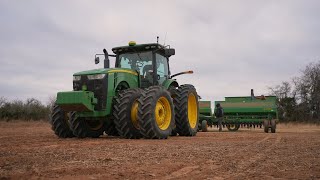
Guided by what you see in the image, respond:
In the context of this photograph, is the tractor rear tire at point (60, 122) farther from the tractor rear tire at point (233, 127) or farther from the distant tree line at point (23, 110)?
the distant tree line at point (23, 110)

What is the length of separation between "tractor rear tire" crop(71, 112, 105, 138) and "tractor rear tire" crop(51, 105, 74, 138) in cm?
34

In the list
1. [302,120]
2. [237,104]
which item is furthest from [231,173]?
[302,120]

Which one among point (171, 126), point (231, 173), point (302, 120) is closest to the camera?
point (231, 173)

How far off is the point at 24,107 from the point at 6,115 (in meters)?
2.06

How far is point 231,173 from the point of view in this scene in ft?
15.9

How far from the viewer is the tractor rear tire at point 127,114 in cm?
962

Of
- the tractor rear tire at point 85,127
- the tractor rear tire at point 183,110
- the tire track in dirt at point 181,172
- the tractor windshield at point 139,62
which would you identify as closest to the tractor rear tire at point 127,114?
the tractor rear tire at point 85,127

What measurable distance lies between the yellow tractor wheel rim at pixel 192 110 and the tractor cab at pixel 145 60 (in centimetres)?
149

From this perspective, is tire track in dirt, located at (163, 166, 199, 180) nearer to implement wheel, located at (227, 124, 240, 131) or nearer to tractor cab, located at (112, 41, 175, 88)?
tractor cab, located at (112, 41, 175, 88)

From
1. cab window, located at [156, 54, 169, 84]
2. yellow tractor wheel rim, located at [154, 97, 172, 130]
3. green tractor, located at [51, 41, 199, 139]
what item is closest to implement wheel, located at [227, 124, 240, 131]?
green tractor, located at [51, 41, 199, 139]

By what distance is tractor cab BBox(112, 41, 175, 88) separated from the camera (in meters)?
11.7

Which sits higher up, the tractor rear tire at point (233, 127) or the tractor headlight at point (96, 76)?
the tractor headlight at point (96, 76)

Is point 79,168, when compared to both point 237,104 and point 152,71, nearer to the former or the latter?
point 152,71

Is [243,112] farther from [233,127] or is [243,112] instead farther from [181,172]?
[181,172]
